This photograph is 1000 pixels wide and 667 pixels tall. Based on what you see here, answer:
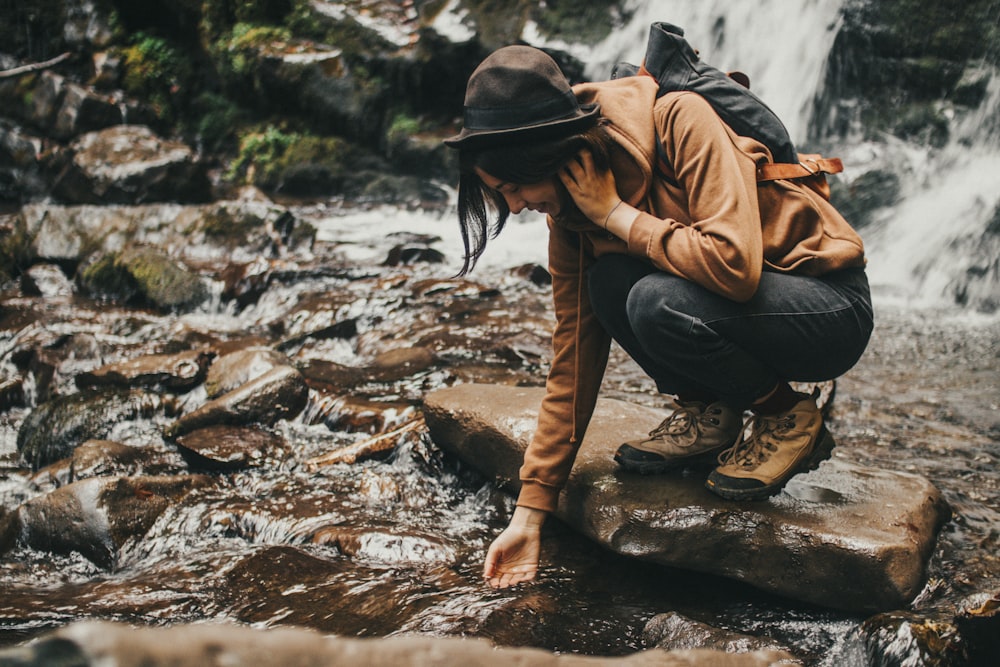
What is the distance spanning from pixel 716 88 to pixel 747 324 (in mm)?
646

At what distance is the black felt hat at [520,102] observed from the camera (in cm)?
193

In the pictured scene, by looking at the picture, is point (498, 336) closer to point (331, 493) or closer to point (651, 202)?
point (331, 493)

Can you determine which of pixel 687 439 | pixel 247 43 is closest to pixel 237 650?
pixel 687 439

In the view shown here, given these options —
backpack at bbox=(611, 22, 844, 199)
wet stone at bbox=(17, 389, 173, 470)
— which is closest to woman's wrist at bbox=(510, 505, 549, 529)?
backpack at bbox=(611, 22, 844, 199)

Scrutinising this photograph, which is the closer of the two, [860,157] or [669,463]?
[669,463]

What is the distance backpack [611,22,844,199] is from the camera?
2.16 metres

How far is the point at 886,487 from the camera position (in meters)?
2.61

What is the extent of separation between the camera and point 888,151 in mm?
8430

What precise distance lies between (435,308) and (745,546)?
428 centimetres

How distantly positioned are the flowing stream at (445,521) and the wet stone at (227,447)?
0.08 metres

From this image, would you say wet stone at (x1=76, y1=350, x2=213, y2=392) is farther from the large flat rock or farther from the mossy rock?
the large flat rock

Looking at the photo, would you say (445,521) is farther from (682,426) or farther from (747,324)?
(747,324)

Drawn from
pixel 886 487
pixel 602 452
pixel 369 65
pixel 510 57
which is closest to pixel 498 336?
pixel 602 452

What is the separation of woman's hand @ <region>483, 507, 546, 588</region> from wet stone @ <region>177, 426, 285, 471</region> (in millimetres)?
1919
